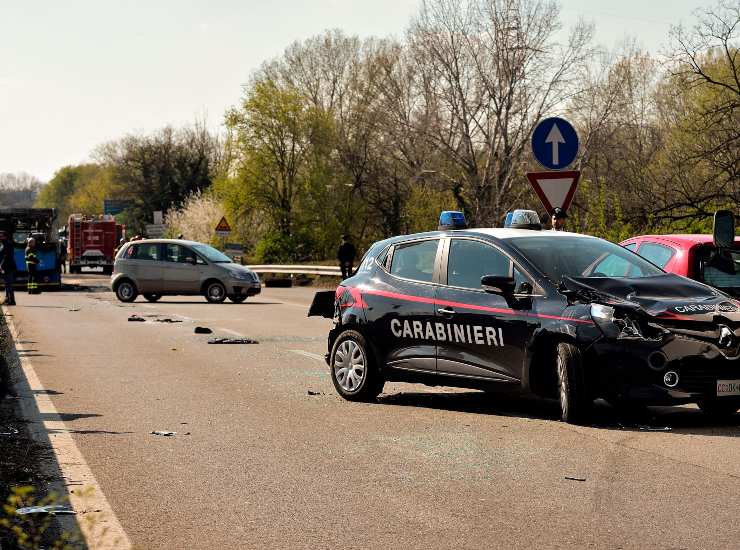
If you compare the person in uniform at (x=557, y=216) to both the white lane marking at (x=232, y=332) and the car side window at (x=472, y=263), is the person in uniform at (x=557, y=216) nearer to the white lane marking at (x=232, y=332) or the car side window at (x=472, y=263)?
the car side window at (x=472, y=263)

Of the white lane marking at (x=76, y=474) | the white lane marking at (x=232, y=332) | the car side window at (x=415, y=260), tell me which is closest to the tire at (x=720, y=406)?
the car side window at (x=415, y=260)

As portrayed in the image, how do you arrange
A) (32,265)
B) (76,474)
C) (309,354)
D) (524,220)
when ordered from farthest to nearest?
(32,265) → (309,354) → (524,220) → (76,474)

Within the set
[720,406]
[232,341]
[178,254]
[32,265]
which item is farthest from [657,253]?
[32,265]

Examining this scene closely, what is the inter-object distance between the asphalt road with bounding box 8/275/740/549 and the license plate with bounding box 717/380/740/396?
29 cm

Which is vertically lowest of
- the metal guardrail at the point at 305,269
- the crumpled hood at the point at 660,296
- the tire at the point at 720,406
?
the metal guardrail at the point at 305,269

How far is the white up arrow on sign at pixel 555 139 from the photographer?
1538 cm

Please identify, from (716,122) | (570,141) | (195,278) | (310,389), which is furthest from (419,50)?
(310,389)

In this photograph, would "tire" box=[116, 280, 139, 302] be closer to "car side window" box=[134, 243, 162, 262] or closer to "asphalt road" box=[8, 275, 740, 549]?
"car side window" box=[134, 243, 162, 262]

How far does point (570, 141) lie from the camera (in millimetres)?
15422

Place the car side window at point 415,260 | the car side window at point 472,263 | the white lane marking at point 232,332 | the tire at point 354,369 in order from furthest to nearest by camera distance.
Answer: the white lane marking at point 232,332 < the tire at point 354,369 < the car side window at point 415,260 < the car side window at point 472,263

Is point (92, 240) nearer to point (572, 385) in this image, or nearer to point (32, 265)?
point (32, 265)

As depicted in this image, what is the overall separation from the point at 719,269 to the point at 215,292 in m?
21.5

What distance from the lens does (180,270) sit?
32438mm

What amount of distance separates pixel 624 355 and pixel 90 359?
28.2 ft
